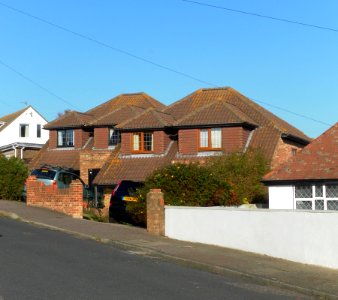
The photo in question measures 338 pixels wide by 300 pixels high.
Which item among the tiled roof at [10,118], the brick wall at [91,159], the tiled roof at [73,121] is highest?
the tiled roof at [10,118]

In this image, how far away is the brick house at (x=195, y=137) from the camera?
26891 mm

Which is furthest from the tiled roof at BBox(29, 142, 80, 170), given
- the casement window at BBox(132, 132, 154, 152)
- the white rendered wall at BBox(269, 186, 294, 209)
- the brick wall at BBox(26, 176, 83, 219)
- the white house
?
the white house

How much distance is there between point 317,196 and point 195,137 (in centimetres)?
980

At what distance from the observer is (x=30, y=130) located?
59.2 meters

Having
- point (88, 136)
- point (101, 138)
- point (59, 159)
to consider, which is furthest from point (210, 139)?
point (59, 159)

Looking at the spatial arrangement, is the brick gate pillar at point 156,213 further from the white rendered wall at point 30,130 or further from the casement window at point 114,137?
the white rendered wall at point 30,130

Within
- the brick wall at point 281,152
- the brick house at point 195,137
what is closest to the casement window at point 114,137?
the brick house at point 195,137

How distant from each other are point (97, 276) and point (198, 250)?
4252 mm

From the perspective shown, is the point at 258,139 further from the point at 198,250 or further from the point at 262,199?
the point at 198,250

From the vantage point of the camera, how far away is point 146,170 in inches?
1095

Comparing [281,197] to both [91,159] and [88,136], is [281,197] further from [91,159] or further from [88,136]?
[88,136]

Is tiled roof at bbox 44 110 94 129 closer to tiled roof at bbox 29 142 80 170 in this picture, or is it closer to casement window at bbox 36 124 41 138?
tiled roof at bbox 29 142 80 170

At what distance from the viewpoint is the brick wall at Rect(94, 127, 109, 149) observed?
104 ft

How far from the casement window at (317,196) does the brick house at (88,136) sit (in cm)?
1375
